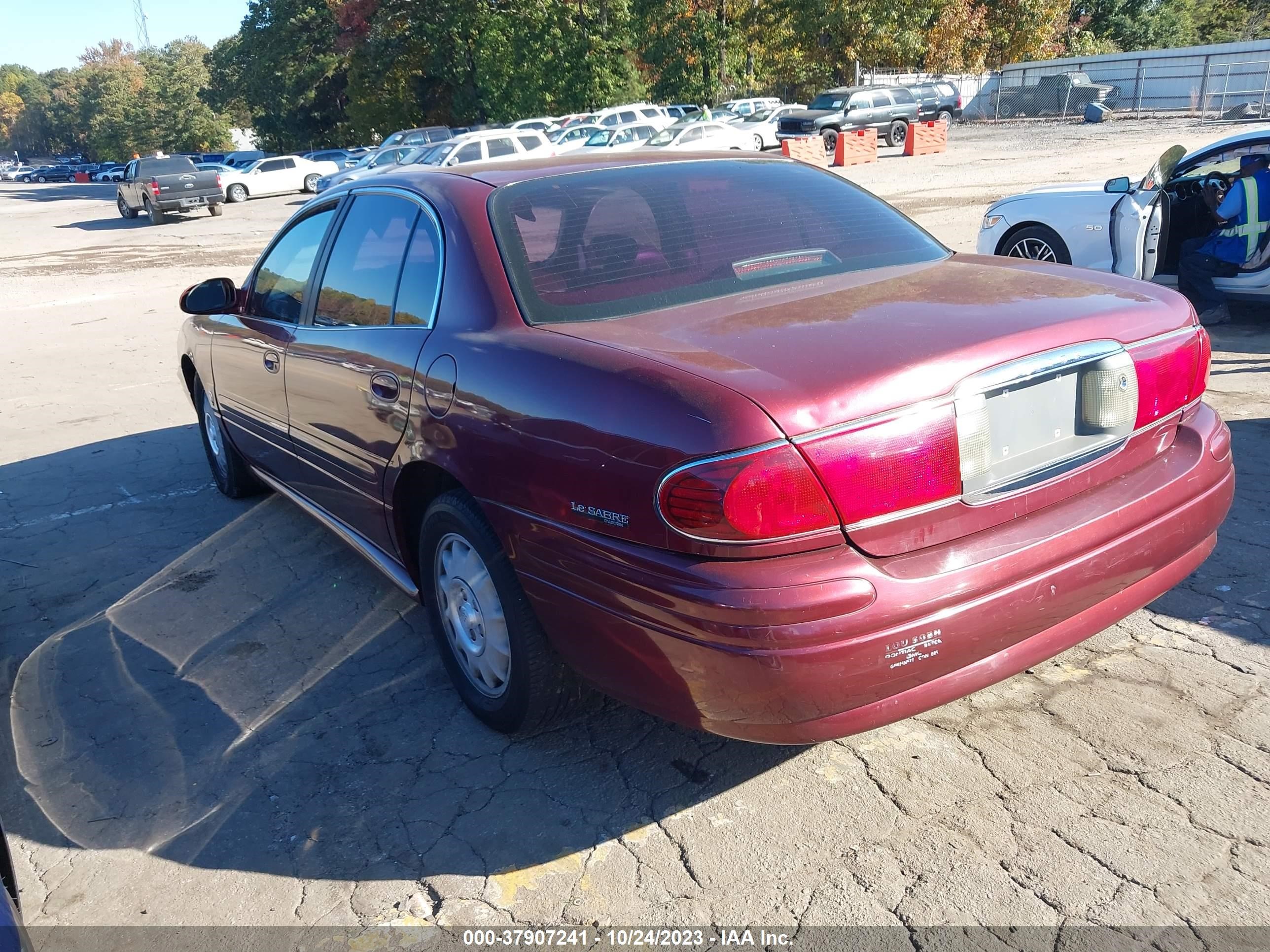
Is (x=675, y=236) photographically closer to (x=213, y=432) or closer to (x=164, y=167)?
(x=213, y=432)

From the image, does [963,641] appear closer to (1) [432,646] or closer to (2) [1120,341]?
(2) [1120,341]

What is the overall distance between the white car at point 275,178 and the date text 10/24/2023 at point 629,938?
3782 cm

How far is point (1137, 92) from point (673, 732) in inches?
1819

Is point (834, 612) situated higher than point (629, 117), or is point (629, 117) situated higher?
point (834, 612)

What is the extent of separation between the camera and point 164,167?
31.3 m

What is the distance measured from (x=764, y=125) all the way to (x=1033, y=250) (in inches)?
1108

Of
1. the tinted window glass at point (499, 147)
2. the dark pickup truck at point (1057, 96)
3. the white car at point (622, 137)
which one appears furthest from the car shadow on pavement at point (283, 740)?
the dark pickup truck at point (1057, 96)

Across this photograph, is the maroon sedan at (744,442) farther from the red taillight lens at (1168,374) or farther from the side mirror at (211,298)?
the side mirror at (211,298)

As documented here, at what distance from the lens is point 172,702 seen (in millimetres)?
3729

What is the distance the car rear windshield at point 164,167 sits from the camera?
31078 millimetres

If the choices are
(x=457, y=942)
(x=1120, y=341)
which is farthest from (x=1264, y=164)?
(x=457, y=942)

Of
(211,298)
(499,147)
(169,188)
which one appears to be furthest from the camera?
(169,188)

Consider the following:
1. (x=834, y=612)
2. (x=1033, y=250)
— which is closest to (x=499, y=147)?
(x=1033, y=250)

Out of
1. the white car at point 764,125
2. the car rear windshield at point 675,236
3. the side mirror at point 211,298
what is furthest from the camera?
the white car at point 764,125
